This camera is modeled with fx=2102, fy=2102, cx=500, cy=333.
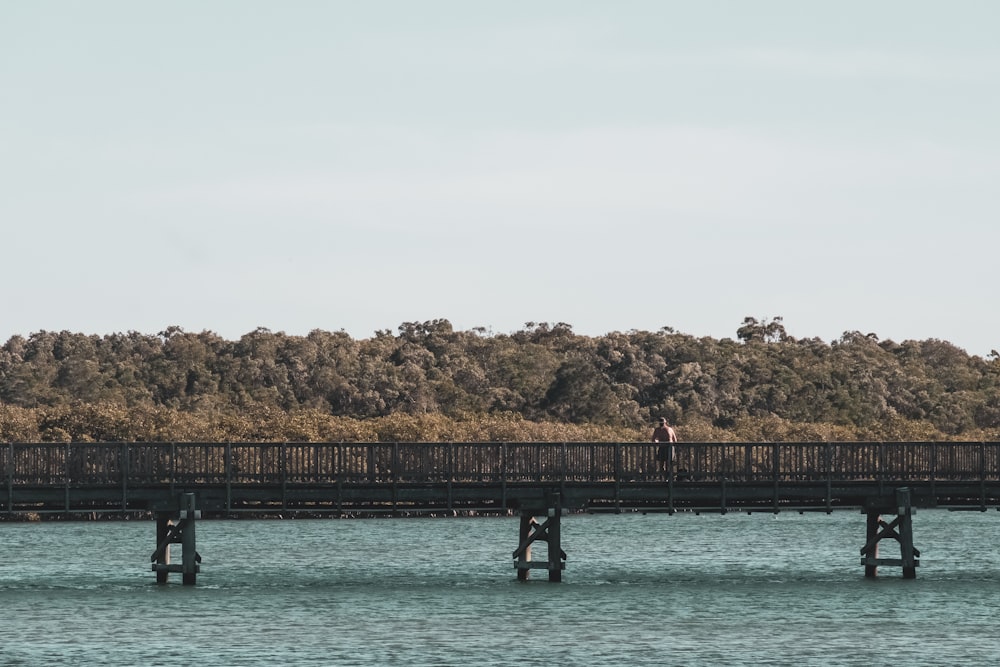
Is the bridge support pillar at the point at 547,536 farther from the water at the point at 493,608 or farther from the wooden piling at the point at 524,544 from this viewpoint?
the water at the point at 493,608

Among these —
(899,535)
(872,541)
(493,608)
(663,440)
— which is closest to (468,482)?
(493,608)

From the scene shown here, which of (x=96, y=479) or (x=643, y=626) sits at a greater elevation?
(x=96, y=479)

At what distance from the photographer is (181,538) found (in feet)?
215

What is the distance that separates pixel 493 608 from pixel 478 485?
5.10 m

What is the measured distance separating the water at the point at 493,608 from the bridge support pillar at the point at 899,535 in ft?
2.50

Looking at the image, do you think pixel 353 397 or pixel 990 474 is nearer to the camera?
pixel 990 474

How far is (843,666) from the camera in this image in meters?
50.3

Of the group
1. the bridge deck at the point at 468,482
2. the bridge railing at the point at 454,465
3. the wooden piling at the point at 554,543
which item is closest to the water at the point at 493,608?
the wooden piling at the point at 554,543

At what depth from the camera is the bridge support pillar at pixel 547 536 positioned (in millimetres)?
65812

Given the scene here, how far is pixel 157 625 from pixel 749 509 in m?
20.3

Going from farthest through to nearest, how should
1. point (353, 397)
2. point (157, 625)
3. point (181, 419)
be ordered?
point (353, 397) < point (181, 419) < point (157, 625)

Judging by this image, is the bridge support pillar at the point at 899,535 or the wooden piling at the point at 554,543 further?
the bridge support pillar at the point at 899,535

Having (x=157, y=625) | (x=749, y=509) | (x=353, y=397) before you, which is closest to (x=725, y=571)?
(x=749, y=509)

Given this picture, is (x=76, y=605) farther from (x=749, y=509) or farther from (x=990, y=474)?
(x=990, y=474)
